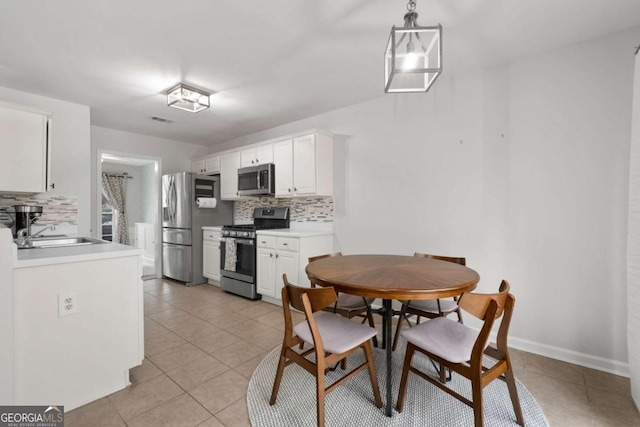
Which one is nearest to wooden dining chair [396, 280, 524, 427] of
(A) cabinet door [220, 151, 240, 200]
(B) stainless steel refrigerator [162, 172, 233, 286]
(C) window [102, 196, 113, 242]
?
(A) cabinet door [220, 151, 240, 200]

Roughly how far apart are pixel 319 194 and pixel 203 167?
105 inches

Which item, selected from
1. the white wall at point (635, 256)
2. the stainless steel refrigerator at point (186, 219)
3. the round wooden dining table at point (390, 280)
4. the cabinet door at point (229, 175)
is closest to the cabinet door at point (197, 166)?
the stainless steel refrigerator at point (186, 219)

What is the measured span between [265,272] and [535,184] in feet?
9.80

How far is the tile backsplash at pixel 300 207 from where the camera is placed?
3713 mm

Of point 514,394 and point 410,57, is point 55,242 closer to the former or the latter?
point 410,57

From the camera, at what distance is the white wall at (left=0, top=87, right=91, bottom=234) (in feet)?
10.3

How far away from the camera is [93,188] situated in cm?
405

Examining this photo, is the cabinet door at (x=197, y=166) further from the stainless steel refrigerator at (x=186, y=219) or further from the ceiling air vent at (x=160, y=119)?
the ceiling air vent at (x=160, y=119)

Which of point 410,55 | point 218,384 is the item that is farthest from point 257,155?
point 410,55

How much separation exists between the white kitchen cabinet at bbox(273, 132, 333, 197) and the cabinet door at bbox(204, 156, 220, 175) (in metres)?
1.48

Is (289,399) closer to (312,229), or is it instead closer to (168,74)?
(312,229)

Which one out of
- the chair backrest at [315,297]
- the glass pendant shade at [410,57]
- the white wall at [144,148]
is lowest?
the chair backrest at [315,297]

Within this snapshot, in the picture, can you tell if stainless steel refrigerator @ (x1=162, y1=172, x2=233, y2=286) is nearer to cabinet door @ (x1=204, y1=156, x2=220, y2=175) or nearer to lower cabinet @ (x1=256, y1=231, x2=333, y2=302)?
cabinet door @ (x1=204, y1=156, x2=220, y2=175)

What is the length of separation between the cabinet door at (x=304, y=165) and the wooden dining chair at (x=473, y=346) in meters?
2.20
